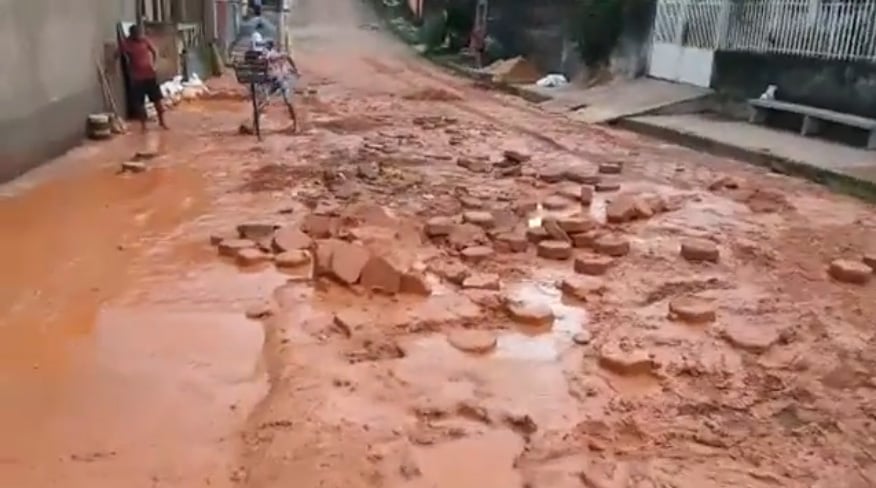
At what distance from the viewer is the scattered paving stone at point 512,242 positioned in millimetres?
5785

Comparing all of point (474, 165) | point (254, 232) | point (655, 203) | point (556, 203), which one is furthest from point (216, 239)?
point (655, 203)

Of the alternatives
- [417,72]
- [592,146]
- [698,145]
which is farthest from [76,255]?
[417,72]

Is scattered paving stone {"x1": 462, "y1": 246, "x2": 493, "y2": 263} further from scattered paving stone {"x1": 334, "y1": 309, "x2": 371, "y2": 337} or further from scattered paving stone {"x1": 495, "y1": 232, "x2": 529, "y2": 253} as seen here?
scattered paving stone {"x1": 334, "y1": 309, "x2": 371, "y2": 337}

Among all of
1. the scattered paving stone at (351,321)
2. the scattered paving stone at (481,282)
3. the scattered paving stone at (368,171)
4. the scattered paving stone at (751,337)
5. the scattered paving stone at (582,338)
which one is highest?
the scattered paving stone at (368,171)

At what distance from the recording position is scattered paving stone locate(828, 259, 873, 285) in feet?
17.6

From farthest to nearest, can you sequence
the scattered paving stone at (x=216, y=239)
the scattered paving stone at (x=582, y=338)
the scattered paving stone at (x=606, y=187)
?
1. the scattered paving stone at (x=606, y=187)
2. the scattered paving stone at (x=216, y=239)
3. the scattered paving stone at (x=582, y=338)

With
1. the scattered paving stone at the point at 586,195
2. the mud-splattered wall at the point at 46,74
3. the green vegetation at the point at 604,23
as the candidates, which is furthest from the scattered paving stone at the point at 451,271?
the green vegetation at the point at 604,23

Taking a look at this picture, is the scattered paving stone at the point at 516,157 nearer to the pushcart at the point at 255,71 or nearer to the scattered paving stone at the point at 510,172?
the scattered paving stone at the point at 510,172

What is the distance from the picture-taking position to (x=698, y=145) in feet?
34.0

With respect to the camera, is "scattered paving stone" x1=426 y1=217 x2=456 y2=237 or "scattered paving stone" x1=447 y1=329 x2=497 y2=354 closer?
"scattered paving stone" x1=447 y1=329 x2=497 y2=354

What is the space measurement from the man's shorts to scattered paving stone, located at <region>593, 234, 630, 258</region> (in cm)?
701

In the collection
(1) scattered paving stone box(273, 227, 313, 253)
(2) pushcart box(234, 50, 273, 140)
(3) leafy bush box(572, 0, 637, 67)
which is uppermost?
(3) leafy bush box(572, 0, 637, 67)

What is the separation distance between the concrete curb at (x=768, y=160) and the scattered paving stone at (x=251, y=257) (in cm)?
559

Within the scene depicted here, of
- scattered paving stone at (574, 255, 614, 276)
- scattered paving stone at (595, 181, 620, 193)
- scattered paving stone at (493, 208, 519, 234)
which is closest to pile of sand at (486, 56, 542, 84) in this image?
scattered paving stone at (595, 181, 620, 193)
